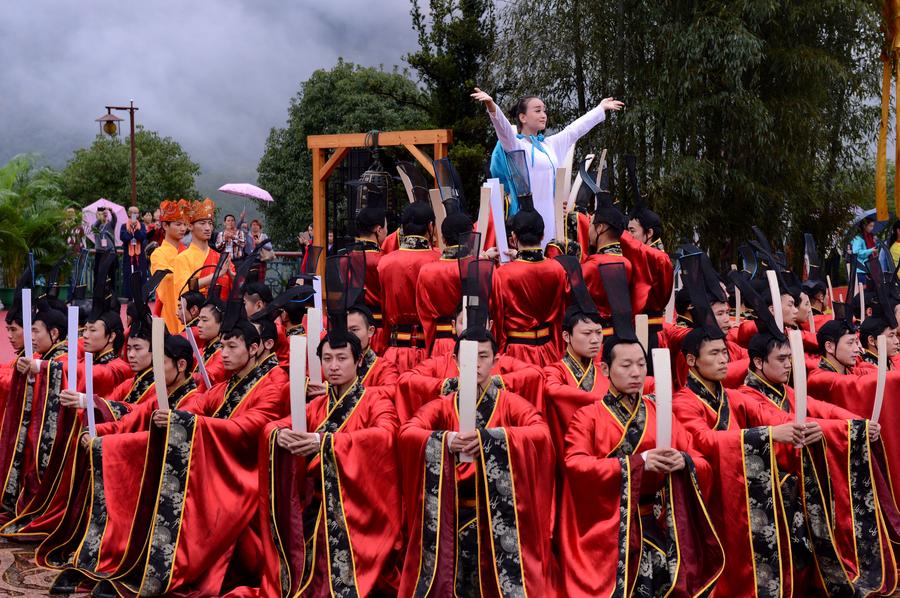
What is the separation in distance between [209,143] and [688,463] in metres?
104

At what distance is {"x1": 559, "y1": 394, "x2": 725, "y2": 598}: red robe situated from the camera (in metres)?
4.12

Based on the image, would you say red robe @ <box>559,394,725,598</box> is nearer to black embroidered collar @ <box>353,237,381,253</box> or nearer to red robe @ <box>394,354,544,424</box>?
red robe @ <box>394,354,544,424</box>

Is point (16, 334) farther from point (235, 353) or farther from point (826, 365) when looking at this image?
point (826, 365)

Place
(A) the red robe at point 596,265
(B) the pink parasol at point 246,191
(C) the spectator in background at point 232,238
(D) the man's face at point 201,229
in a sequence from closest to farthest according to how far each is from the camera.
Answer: (A) the red robe at point 596,265
(D) the man's face at point 201,229
(C) the spectator in background at point 232,238
(B) the pink parasol at point 246,191

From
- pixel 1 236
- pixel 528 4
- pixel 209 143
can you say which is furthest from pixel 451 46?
pixel 209 143

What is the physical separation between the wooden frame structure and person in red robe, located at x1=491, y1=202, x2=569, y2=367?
6605mm

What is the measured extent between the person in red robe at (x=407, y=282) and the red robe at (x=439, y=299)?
0.76 ft

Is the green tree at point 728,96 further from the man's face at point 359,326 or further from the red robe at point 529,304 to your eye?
the man's face at point 359,326

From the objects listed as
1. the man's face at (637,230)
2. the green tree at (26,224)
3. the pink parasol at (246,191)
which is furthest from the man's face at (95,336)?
the green tree at (26,224)

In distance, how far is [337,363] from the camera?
460 centimetres

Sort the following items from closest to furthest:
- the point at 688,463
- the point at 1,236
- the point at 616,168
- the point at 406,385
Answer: the point at 688,463, the point at 406,385, the point at 616,168, the point at 1,236

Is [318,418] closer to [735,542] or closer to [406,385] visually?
[406,385]

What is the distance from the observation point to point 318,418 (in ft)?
15.4

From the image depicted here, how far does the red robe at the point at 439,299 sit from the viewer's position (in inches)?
225
